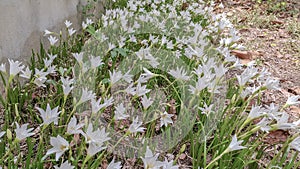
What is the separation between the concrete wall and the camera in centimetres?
192

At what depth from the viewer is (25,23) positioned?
2.17 meters

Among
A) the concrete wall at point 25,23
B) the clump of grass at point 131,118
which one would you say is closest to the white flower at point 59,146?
the clump of grass at point 131,118

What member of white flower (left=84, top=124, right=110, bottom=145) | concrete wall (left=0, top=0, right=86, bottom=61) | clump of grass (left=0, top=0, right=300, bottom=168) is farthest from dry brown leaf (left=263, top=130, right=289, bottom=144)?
concrete wall (left=0, top=0, right=86, bottom=61)

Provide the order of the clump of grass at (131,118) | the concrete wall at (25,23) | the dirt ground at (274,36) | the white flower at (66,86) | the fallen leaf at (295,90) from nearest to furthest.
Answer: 1. the clump of grass at (131,118)
2. the white flower at (66,86)
3. the concrete wall at (25,23)
4. the fallen leaf at (295,90)
5. the dirt ground at (274,36)

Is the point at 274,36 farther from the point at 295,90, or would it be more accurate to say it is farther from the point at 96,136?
the point at 96,136

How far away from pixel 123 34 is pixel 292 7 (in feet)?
17.0

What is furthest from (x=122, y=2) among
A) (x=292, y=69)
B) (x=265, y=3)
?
(x=265, y=3)

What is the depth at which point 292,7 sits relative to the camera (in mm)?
6777

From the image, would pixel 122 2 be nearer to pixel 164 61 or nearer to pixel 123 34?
pixel 123 34

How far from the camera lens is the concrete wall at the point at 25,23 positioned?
1.92 meters

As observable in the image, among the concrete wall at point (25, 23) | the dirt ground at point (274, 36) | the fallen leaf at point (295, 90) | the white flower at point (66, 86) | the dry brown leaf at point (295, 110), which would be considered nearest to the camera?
the white flower at point (66, 86)

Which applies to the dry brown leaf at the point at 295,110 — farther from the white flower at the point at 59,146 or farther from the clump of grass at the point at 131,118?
the white flower at the point at 59,146

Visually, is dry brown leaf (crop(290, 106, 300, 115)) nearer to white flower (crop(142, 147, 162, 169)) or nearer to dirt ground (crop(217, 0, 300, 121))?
dirt ground (crop(217, 0, 300, 121))

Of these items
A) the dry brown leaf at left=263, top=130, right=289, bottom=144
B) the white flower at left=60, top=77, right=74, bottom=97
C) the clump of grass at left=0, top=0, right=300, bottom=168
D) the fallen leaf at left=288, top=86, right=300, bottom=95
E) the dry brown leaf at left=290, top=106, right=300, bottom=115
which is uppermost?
the white flower at left=60, top=77, right=74, bottom=97
